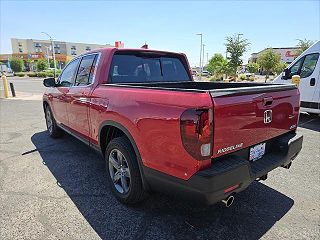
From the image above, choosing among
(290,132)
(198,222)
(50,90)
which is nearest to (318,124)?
(290,132)

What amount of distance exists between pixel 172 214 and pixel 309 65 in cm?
713

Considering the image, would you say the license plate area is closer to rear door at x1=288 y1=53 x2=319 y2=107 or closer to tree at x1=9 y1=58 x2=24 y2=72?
rear door at x1=288 y1=53 x2=319 y2=107

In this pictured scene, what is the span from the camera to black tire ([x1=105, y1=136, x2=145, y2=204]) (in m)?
2.72

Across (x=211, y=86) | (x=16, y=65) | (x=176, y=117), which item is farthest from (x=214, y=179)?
(x=16, y=65)

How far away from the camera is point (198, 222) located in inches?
105

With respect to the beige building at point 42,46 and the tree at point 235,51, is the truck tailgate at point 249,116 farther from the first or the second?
the beige building at point 42,46

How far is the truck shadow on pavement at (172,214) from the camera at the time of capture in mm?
2500

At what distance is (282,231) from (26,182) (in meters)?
3.45

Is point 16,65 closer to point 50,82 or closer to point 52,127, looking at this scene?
point 52,127

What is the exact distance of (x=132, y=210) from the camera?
9.53 ft

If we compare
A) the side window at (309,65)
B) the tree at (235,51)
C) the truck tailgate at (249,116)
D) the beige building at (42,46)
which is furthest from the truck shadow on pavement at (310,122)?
the beige building at (42,46)

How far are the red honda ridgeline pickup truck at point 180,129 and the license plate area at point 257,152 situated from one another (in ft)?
0.05

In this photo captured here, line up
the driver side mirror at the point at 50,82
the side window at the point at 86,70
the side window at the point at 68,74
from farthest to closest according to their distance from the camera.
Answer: the driver side mirror at the point at 50,82
the side window at the point at 68,74
the side window at the point at 86,70

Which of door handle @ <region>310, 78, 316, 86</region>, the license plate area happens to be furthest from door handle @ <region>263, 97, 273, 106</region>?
door handle @ <region>310, 78, 316, 86</region>
